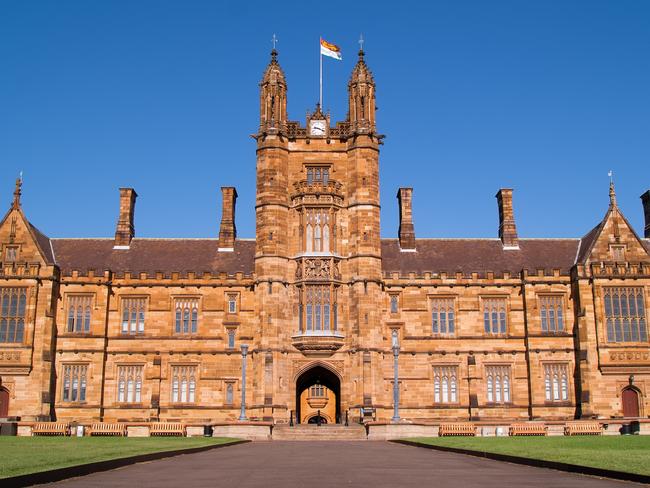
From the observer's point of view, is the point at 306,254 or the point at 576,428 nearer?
the point at 576,428

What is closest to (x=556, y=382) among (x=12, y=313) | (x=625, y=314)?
(x=625, y=314)

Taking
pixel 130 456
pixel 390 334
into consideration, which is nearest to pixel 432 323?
pixel 390 334

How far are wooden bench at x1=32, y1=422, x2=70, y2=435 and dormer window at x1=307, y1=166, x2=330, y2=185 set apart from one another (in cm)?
2082

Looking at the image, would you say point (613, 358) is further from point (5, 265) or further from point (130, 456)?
point (5, 265)

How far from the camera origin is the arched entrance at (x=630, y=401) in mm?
43438

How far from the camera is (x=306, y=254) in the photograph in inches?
1810

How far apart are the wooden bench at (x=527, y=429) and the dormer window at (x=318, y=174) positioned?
19899mm

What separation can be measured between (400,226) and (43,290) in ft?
76.1

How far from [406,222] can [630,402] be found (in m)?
17.8

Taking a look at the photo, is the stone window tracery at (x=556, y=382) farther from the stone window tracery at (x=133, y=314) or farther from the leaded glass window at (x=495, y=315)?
the stone window tracery at (x=133, y=314)

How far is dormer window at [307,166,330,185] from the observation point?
47.7m

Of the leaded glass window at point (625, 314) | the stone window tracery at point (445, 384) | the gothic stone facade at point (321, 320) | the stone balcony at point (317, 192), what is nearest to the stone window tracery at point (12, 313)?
the gothic stone facade at point (321, 320)

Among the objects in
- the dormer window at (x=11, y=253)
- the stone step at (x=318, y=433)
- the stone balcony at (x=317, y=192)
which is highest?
the stone balcony at (x=317, y=192)

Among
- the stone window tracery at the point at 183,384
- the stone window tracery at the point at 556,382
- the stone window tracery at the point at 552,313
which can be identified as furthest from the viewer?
the stone window tracery at the point at 552,313
